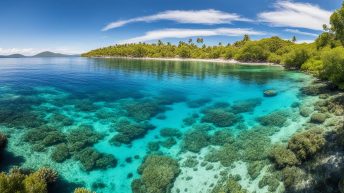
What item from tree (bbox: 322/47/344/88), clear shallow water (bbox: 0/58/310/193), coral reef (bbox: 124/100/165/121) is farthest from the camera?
tree (bbox: 322/47/344/88)

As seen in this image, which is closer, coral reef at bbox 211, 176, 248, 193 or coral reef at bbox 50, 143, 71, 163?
coral reef at bbox 211, 176, 248, 193

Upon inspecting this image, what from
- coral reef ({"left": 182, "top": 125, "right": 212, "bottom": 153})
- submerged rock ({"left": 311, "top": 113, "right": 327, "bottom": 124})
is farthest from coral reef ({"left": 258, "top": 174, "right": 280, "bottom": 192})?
submerged rock ({"left": 311, "top": 113, "right": 327, "bottom": 124})

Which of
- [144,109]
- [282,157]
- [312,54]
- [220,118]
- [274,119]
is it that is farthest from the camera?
[312,54]

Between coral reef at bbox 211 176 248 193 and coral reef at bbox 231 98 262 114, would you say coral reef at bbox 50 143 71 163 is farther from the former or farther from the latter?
coral reef at bbox 231 98 262 114

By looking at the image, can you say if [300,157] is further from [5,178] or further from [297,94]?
[297,94]

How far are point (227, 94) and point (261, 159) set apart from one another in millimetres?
28560

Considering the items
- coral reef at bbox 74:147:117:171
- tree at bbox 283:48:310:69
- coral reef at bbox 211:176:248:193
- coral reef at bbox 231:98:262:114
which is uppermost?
tree at bbox 283:48:310:69

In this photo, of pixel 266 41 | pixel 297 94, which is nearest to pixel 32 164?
pixel 297 94

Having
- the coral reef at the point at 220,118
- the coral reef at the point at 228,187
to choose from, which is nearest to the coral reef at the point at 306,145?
the coral reef at the point at 228,187

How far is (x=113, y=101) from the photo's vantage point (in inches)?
1727

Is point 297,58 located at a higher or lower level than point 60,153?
higher

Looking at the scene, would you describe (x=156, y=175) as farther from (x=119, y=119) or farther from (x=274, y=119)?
(x=274, y=119)

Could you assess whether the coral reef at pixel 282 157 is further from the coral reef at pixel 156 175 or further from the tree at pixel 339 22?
the tree at pixel 339 22

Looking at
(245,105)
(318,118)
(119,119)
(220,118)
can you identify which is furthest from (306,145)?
(119,119)
